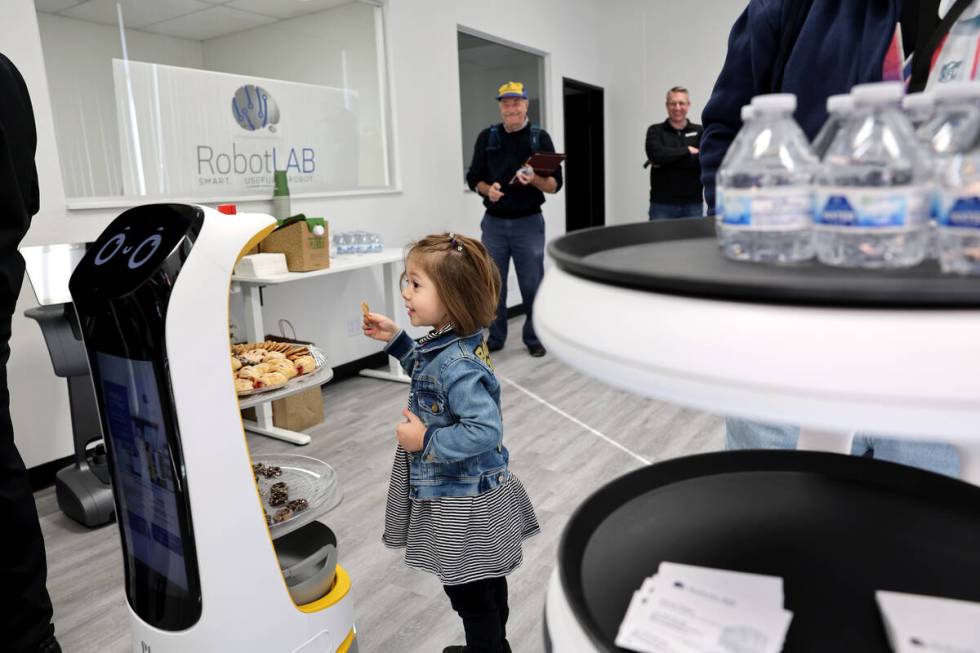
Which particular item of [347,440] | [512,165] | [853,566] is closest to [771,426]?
[853,566]

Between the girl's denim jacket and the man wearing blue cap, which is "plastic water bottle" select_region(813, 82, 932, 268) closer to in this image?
the girl's denim jacket

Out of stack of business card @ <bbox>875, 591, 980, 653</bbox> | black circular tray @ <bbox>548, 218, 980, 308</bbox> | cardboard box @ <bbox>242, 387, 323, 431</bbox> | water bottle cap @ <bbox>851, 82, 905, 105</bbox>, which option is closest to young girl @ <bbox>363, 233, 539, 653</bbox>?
black circular tray @ <bbox>548, 218, 980, 308</bbox>

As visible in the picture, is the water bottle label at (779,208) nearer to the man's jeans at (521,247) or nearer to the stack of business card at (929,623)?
the stack of business card at (929,623)

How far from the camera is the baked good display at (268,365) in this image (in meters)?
1.44

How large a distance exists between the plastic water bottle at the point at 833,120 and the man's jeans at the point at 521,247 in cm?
378

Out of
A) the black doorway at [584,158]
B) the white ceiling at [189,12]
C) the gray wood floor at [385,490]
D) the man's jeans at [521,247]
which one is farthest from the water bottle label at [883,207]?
the black doorway at [584,158]

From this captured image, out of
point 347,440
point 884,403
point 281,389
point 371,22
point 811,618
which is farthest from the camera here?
point 371,22

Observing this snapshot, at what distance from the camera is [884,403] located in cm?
38

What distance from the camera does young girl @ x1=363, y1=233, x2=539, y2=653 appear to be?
52.5 inches

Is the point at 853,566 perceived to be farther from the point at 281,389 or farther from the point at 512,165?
the point at 512,165

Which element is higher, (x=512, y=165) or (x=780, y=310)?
(x=512, y=165)

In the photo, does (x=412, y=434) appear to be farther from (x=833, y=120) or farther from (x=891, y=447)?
(x=833, y=120)

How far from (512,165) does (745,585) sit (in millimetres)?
3978

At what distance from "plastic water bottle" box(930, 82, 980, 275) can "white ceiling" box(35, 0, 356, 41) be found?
3224mm
